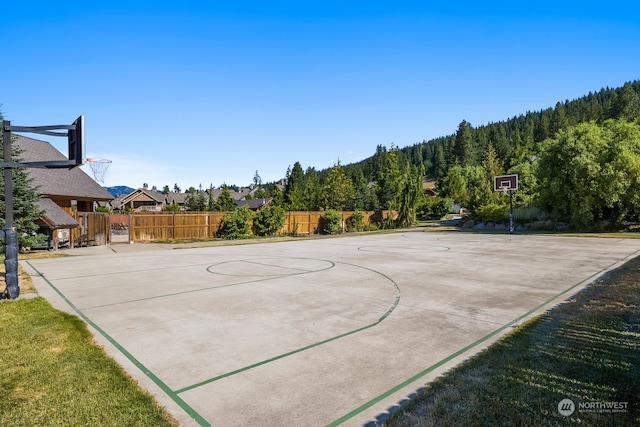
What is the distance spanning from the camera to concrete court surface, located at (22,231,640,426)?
3.25m

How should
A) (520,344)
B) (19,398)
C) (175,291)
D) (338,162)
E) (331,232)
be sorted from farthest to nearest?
(338,162)
(331,232)
(175,291)
(520,344)
(19,398)

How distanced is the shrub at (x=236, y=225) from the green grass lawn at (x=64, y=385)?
18703mm

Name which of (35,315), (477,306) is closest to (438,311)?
(477,306)

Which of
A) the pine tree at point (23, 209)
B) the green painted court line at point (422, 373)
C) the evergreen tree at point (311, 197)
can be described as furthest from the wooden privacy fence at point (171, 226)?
the evergreen tree at point (311, 197)

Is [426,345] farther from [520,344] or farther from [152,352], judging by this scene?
[152,352]

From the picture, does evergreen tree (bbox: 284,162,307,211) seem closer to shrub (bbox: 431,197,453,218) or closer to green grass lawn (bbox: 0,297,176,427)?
shrub (bbox: 431,197,453,218)

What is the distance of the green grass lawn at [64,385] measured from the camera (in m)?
2.88

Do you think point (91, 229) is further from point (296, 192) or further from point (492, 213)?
point (296, 192)

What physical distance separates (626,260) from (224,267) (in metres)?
12.1

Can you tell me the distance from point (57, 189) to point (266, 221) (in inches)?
479

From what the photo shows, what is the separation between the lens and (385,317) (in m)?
5.60

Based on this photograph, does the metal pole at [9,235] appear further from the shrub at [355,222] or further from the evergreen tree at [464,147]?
the evergreen tree at [464,147]

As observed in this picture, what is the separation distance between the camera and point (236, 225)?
24.1 metres

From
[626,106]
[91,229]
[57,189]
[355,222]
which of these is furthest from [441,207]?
[626,106]
